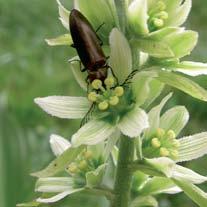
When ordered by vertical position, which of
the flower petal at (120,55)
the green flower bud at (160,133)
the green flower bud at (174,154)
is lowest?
the green flower bud at (174,154)

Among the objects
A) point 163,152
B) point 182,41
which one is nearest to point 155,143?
point 163,152

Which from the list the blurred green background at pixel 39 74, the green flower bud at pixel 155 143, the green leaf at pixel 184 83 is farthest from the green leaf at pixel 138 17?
the blurred green background at pixel 39 74

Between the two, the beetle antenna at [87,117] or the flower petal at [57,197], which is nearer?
the flower petal at [57,197]

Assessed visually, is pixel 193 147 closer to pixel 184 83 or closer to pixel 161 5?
pixel 184 83

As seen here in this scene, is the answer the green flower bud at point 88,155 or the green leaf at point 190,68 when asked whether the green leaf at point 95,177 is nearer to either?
the green flower bud at point 88,155

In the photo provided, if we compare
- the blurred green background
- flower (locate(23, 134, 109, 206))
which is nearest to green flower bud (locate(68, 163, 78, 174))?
flower (locate(23, 134, 109, 206))

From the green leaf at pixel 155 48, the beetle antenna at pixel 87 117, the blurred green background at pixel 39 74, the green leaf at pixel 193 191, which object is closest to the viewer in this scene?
the green leaf at pixel 155 48
